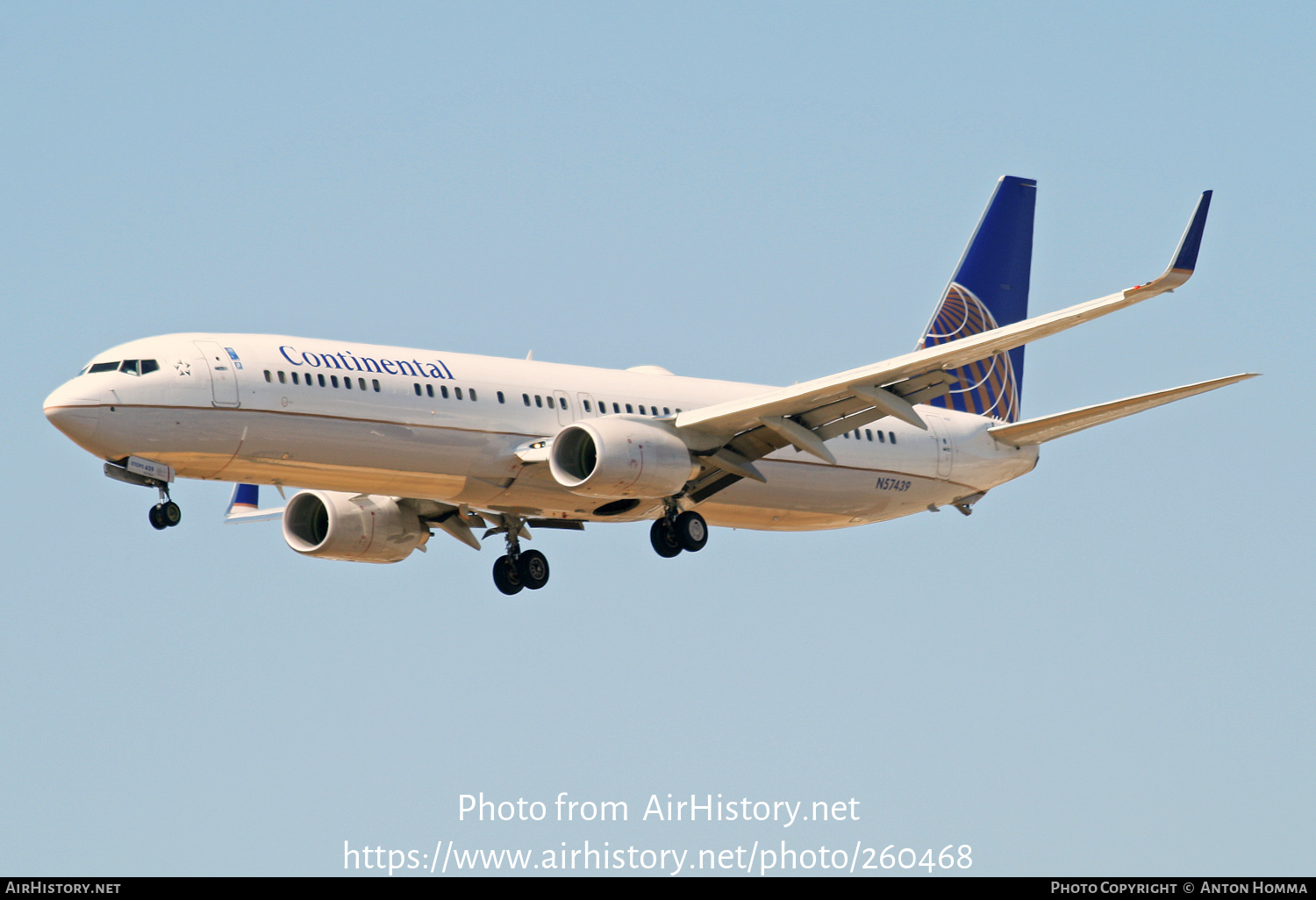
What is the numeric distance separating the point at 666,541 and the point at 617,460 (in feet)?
11.7

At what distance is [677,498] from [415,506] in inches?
264

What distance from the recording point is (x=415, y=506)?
44875mm

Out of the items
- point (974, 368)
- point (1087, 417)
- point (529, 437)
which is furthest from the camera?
point (974, 368)

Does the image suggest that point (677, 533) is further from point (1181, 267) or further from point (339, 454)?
point (1181, 267)

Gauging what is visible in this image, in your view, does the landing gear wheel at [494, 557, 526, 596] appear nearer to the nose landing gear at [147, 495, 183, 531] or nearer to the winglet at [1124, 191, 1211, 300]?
the nose landing gear at [147, 495, 183, 531]

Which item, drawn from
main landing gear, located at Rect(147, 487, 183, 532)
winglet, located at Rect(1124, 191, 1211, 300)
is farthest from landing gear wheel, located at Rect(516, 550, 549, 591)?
winglet, located at Rect(1124, 191, 1211, 300)

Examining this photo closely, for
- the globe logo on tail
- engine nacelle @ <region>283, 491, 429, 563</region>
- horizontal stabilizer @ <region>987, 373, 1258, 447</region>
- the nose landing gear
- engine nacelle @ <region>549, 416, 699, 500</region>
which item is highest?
the globe logo on tail

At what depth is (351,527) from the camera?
145ft

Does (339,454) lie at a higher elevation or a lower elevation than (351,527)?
lower

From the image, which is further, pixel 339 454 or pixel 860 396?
pixel 860 396

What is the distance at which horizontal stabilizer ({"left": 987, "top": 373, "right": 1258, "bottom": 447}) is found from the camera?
39.2 metres

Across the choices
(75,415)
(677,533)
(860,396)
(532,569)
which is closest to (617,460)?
(677,533)

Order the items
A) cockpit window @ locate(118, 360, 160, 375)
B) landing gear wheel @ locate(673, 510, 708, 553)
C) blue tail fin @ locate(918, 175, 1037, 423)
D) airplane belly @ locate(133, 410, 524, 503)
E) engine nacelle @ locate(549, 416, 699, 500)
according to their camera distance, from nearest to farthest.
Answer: cockpit window @ locate(118, 360, 160, 375) → airplane belly @ locate(133, 410, 524, 503) → engine nacelle @ locate(549, 416, 699, 500) → landing gear wheel @ locate(673, 510, 708, 553) → blue tail fin @ locate(918, 175, 1037, 423)

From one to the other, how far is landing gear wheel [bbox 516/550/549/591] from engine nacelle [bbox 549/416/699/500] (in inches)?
236
